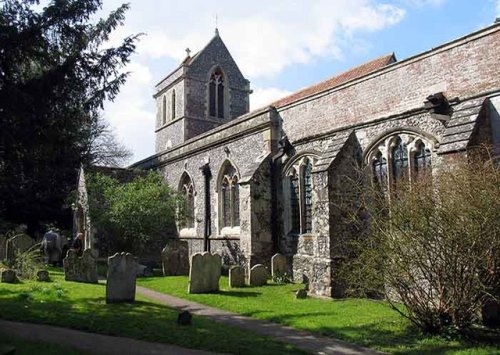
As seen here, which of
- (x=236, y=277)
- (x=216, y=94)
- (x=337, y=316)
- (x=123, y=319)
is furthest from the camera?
(x=216, y=94)

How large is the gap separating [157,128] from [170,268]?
1896 centimetres

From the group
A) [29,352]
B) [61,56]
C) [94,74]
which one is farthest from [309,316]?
[61,56]

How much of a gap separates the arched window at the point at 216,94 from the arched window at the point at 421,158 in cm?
2062

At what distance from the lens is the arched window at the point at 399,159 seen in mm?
11602

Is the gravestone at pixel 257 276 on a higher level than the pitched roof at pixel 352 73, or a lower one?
lower

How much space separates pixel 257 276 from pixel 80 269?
16.5 feet

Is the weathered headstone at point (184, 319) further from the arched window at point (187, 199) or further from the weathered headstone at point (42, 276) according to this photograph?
the arched window at point (187, 199)

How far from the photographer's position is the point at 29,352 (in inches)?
245

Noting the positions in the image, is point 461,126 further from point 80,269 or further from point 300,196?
point 80,269

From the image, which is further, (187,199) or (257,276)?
(187,199)

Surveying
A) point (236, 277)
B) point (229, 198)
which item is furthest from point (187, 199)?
point (236, 277)

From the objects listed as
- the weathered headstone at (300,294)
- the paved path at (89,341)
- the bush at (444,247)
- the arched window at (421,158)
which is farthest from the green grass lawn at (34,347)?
the arched window at (421,158)

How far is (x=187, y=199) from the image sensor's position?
21.4 metres

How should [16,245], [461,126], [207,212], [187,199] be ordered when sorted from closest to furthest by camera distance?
[461,126] → [16,245] → [207,212] → [187,199]
